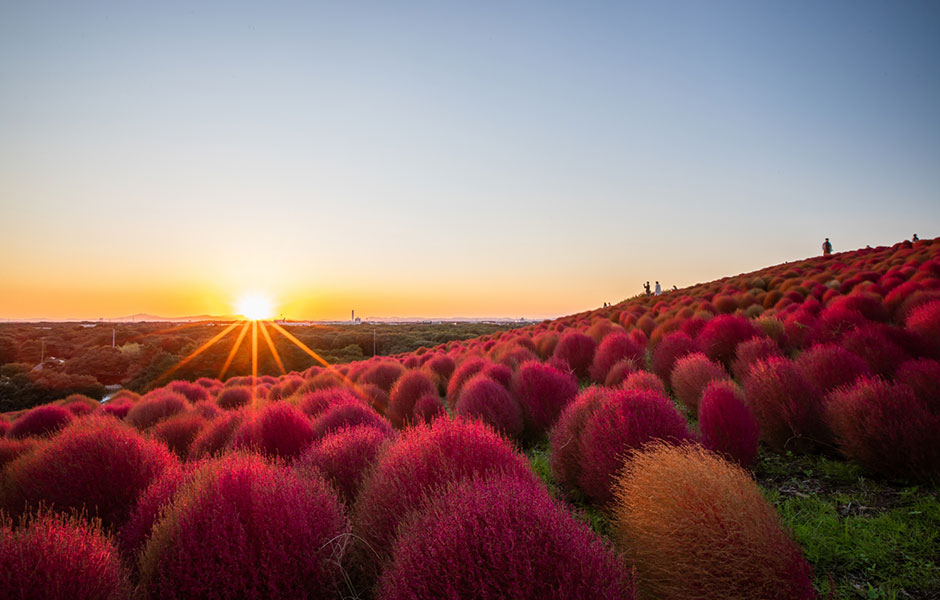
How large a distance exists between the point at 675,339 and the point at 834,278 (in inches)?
374

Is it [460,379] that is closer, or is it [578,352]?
[460,379]

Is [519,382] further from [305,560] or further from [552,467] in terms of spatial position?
[305,560]

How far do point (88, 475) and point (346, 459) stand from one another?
6.69 feet

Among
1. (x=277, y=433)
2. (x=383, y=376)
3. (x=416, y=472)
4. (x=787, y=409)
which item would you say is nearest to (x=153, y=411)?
(x=383, y=376)

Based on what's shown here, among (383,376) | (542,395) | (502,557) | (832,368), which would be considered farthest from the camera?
(383,376)

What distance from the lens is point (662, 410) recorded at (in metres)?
3.21

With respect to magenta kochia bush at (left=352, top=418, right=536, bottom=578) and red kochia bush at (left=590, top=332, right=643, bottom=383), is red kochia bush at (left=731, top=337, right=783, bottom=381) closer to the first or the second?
red kochia bush at (left=590, top=332, right=643, bottom=383)

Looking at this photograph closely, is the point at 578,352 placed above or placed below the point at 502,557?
below

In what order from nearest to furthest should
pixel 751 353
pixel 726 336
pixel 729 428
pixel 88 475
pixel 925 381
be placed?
pixel 925 381, pixel 88 475, pixel 729 428, pixel 751 353, pixel 726 336

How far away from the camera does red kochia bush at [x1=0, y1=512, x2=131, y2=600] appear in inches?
66.9

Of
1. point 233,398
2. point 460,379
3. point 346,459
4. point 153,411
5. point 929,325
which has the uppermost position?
point 929,325

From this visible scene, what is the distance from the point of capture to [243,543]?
1.94 m

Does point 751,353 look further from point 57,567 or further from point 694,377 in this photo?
point 57,567

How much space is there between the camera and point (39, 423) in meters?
6.79
